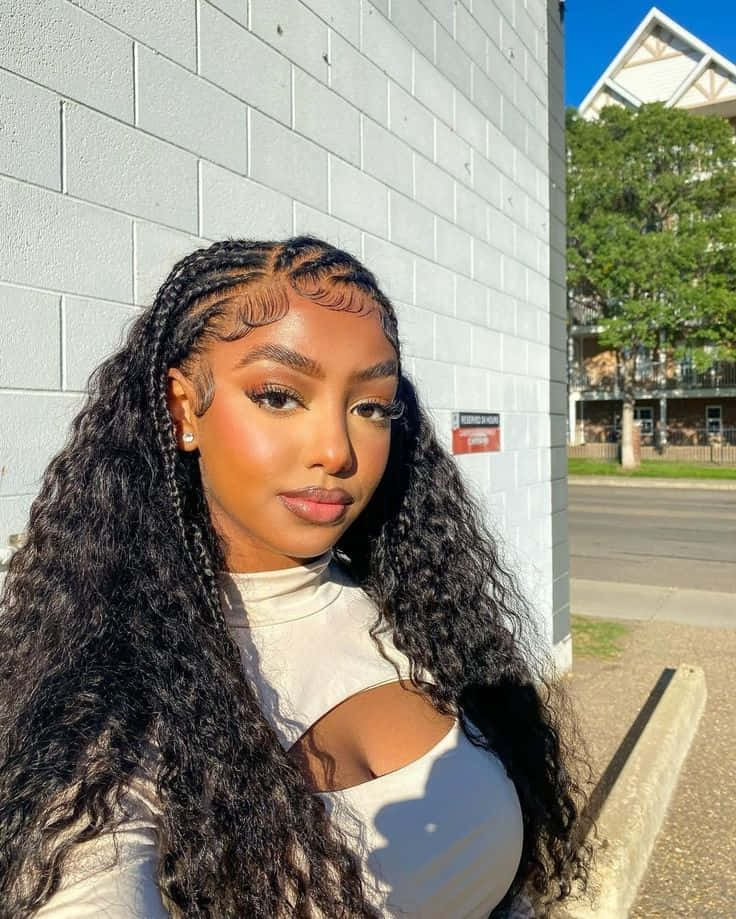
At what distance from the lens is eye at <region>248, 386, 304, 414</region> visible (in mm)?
1166

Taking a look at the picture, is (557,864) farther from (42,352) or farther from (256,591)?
(42,352)

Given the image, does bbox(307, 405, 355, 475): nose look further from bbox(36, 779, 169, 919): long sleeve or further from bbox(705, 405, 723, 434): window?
bbox(705, 405, 723, 434): window

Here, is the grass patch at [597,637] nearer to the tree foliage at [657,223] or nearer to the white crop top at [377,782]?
the white crop top at [377,782]

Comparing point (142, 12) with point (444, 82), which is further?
point (444, 82)

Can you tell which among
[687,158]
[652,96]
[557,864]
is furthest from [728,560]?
[652,96]

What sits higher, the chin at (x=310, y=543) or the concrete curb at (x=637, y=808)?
the chin at (x=310, y=543)

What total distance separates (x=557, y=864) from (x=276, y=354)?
4.39 ft

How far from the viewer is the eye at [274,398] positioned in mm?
1166

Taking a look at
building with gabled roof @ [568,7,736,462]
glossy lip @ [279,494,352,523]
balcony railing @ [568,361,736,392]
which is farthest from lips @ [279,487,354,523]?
balcony railing @ [568,361,736,392]


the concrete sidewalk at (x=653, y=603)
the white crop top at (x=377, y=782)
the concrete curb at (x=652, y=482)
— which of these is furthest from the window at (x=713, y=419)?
the white crop top at (x=377, y=782)

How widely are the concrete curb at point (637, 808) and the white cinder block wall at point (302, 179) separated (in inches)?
42.0

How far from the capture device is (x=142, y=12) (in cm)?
199

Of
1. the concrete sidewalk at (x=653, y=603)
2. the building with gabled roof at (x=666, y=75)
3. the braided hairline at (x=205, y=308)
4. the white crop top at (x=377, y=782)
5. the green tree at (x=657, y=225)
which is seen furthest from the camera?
the building with gabled roof at (x=666, y=75)

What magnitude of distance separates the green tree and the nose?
2245 cm
